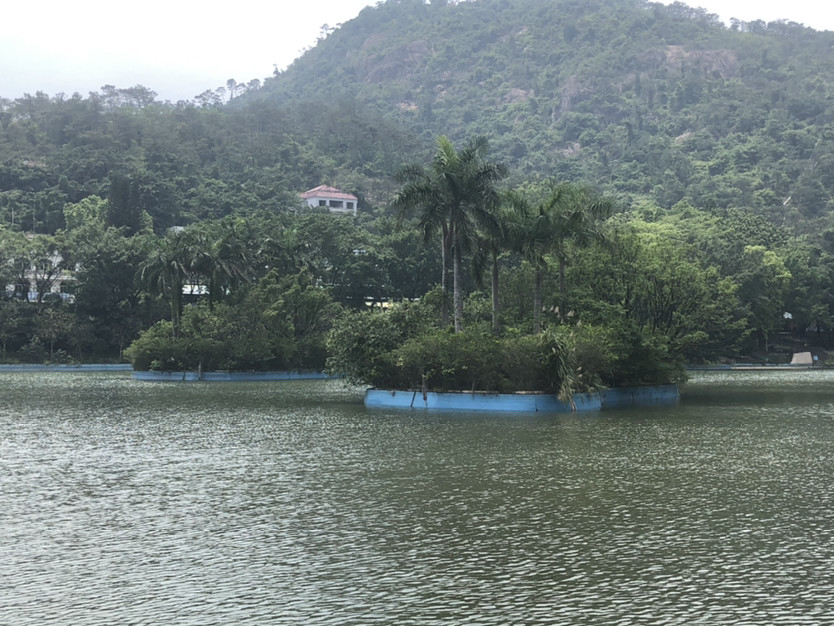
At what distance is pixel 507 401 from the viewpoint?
4488 centimetres

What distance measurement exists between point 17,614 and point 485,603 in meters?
6.74

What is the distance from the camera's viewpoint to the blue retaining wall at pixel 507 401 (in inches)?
1748

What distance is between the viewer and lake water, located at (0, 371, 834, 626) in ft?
45.7

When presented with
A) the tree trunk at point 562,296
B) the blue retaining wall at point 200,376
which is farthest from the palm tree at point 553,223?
the blue retaining wall at point 200,376

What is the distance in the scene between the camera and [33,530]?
19234mm

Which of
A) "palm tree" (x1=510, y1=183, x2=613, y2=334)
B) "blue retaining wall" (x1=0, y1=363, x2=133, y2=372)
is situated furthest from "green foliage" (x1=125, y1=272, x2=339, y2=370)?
"palm tree" (x1=510, y1=183, x2=613, y2=334)

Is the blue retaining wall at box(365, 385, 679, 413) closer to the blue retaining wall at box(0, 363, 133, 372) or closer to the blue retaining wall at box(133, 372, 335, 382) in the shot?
the blue retaining wall at box(133, 372, 335, 382)

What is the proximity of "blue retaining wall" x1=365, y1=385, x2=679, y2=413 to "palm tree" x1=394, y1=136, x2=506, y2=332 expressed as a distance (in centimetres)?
469

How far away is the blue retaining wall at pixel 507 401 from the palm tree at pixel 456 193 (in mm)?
4690

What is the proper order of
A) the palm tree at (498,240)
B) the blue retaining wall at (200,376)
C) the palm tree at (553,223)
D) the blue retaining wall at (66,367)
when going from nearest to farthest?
the palm tree at (498,240)
the palm tree at (553,223)
the blue retaining wall at (200,376)
the blue retaining wall at (66,367)

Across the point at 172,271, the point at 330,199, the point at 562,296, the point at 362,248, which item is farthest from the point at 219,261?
the point at 330,199

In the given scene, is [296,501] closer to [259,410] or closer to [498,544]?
[498,544]

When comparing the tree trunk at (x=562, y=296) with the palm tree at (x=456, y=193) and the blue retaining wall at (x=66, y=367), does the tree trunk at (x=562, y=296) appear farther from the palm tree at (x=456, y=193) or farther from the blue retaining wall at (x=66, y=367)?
the blue retaining wall at (x=66, y=367)

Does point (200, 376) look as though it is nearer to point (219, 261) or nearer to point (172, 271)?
point (172, 271)
